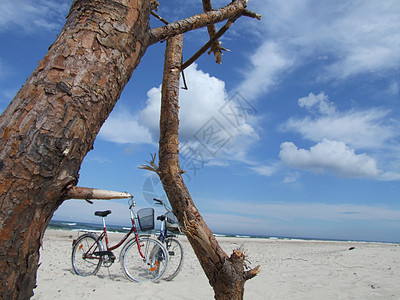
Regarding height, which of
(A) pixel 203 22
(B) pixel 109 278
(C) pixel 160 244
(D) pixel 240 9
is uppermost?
(D) pixel 240 9

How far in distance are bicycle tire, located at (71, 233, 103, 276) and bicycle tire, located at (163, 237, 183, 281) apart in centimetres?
125

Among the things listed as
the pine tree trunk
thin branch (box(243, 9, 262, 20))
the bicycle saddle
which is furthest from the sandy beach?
the pine tree trunk

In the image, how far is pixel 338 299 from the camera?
4090 mm

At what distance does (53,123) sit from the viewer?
85cm

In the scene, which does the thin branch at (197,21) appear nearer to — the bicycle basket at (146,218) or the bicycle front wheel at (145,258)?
the bicycle basket at (146,218)

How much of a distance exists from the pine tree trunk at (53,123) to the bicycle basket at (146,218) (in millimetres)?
4459

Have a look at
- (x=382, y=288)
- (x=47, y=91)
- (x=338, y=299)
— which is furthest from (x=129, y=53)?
(x=382, y=288)

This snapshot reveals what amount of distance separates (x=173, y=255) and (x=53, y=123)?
16.5ft

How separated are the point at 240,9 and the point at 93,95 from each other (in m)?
1.90

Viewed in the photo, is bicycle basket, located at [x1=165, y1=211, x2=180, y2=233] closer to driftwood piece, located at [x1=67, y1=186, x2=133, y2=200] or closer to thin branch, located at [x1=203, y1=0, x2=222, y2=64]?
thin branch, located at [x1=203, y1=0, x2=222, y2=64]

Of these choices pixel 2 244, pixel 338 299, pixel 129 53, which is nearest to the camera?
pixel 2 244

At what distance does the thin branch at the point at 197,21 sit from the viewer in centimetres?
136

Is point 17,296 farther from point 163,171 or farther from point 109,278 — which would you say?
point 109,278

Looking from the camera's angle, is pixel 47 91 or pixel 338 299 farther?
pixel 338 299
